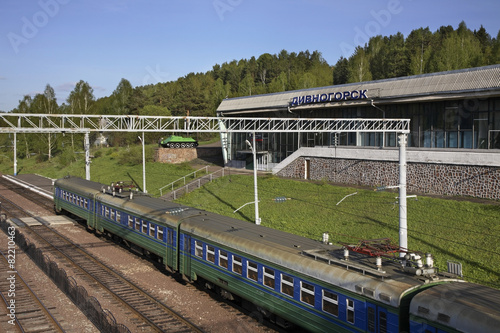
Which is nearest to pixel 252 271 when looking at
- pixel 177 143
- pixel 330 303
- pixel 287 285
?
pixel 287 285

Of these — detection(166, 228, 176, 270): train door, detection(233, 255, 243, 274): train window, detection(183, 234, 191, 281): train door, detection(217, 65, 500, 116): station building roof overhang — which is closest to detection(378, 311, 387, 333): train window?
detection(233, 255, 243, 274): train window

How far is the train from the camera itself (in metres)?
9.01

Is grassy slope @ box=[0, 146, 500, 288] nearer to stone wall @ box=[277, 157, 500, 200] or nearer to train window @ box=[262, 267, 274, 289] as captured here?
stone wall @ box=[277, 157, 500, 200]

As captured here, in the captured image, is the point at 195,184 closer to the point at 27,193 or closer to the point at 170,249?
the point at 27,193

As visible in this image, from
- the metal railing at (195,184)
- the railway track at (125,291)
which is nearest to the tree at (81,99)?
the metal railing at (195,184)

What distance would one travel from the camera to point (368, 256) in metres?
12.0

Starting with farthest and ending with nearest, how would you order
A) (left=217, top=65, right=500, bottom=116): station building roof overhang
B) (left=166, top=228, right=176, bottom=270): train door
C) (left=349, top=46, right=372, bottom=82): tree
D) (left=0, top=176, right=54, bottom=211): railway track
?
(left=349, top=46, right=372, bottom=82): tree
(left=0, top=176, right=54, bottom=211): railway track
(left=217, top=65, right=500, bottom=116): station building roof overhang
(left=166, top=228, right=176, bottom=270): train door

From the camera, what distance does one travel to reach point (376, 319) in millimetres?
10000

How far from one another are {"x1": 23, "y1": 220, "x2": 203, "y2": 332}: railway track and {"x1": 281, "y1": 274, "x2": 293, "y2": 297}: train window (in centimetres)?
307

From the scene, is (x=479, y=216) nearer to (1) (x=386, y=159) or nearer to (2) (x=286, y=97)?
(1) (x=386, y=159)

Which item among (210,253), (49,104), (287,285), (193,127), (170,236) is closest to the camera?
(287,285)

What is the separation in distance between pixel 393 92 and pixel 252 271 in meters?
29.0

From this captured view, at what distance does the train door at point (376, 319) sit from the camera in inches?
387

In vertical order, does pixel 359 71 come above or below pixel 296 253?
above
